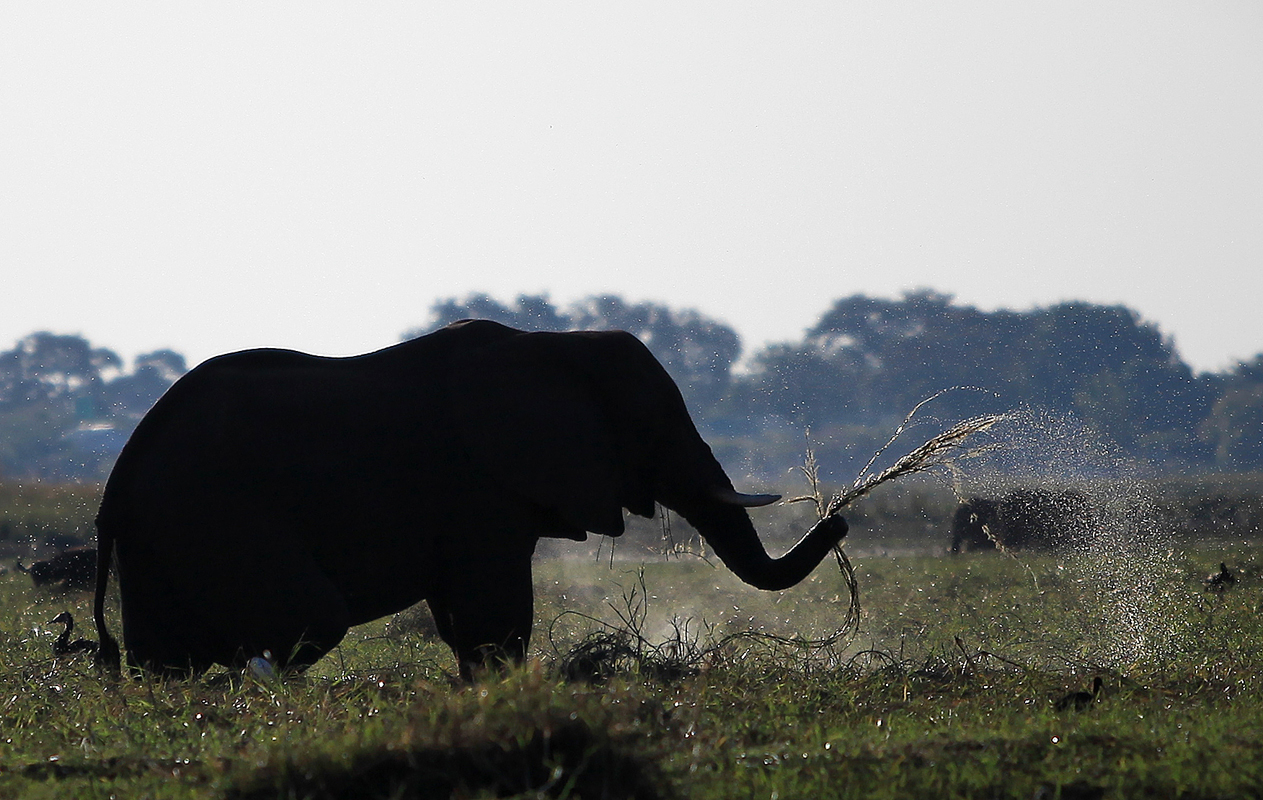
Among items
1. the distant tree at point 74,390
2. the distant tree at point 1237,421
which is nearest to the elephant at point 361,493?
the distant tree at point 1237,421

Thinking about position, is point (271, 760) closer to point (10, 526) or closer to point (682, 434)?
point (682, 434)

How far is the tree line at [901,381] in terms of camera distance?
77812 millimetres

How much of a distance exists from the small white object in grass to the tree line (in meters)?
61.5

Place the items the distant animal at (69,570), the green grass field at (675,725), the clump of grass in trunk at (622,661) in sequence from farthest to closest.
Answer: the distant animal at (69,570), the clump of grass in trunk at (622,661), the green grass field at (675,725)

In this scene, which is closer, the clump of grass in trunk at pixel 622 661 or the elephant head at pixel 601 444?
the clump of grass in trunk at pixel 622 661

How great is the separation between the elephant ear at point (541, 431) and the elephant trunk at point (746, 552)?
0.73 meters

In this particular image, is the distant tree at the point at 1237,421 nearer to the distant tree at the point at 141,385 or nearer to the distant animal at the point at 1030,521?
the distant animal at the point at 1030,521

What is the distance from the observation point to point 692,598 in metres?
16.7

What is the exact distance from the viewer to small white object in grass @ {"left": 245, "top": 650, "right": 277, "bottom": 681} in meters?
6.87

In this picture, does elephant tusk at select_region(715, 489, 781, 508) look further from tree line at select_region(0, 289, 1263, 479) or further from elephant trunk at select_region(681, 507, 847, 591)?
tree line at select_region(0, 289, 1263, 479)

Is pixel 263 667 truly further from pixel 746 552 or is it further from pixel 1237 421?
pixel 1237 421

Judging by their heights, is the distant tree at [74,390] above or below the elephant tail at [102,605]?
above

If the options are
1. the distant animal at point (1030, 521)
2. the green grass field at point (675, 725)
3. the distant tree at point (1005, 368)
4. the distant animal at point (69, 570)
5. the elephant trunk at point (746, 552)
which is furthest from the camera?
the distant tree at point (1005, 368)

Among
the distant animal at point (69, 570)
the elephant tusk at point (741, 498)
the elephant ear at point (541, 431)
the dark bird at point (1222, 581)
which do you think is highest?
the elephant ear at point (541, 431)
